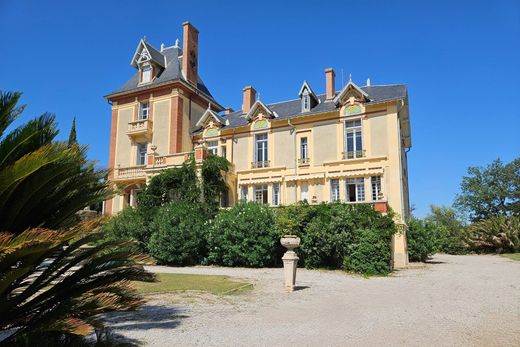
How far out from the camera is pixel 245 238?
1866 centimetres

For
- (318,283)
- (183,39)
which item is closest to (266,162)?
(183,39)

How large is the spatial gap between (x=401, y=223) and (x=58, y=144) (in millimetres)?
19659

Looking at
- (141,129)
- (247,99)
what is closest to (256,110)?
(247,99)

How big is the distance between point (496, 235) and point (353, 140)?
15929 millimetres

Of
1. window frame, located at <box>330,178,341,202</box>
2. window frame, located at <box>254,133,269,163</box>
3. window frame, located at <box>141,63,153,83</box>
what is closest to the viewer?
window frame, located at <box>330,178,341,202</box>

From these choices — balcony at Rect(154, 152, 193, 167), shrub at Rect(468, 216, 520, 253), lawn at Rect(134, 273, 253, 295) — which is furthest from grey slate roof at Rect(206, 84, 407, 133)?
shrub at Rect(468, 216, 520, 253)

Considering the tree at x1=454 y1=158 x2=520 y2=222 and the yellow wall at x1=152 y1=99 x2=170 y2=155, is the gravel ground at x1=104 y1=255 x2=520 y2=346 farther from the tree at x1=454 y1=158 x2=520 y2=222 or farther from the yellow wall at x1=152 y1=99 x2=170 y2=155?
the tree at x1=454 y1=158 x2=520 y2=222

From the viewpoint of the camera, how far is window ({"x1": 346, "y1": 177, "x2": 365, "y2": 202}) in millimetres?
23688

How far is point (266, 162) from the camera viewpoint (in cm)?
2656

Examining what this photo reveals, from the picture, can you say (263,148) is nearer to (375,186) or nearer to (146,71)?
(375,186)

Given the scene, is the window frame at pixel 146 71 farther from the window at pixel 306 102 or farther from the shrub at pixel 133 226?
the shrub at pixel 133 226

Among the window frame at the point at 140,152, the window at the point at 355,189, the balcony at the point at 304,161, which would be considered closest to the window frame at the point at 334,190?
the window at the point at 355,189

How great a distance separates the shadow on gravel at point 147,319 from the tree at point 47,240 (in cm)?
211

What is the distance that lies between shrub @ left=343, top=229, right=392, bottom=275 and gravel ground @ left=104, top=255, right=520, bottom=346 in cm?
345
